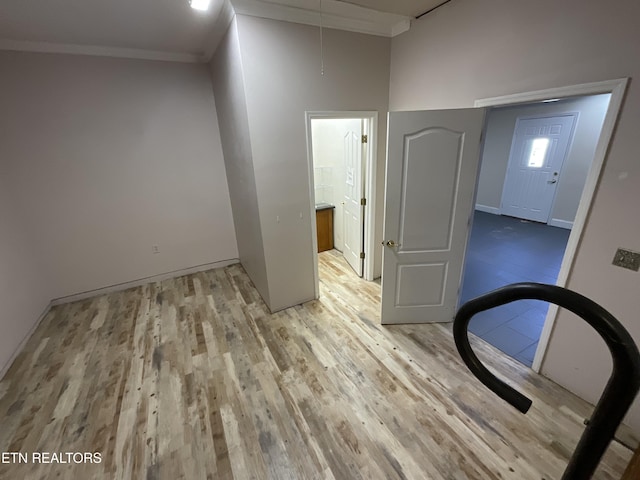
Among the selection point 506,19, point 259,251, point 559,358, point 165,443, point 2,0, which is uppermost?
point 2,0

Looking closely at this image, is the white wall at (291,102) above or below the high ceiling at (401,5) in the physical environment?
below

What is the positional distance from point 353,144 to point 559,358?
2.82m

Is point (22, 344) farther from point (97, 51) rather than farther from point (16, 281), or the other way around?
point (97, 51)

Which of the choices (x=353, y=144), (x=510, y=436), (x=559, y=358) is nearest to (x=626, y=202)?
(x=559, y=358)

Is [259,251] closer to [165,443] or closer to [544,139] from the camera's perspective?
[165,443]

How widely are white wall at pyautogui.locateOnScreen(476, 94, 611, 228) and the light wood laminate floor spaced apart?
4.17 m

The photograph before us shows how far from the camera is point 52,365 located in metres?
2.42

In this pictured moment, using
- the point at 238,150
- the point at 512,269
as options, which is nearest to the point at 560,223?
the point at 512,269

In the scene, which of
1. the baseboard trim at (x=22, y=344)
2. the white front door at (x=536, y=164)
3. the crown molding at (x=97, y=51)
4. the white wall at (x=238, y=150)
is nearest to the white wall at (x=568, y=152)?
the white front door at (x=536, y=164)

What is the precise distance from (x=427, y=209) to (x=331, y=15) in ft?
6.29

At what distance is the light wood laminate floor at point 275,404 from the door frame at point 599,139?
2.32 ft

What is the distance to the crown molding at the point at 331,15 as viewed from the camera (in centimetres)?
214

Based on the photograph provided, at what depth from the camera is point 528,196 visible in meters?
5.92

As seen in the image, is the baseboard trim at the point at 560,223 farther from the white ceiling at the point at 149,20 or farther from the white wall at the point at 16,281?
the white wall at the point at 16,281
